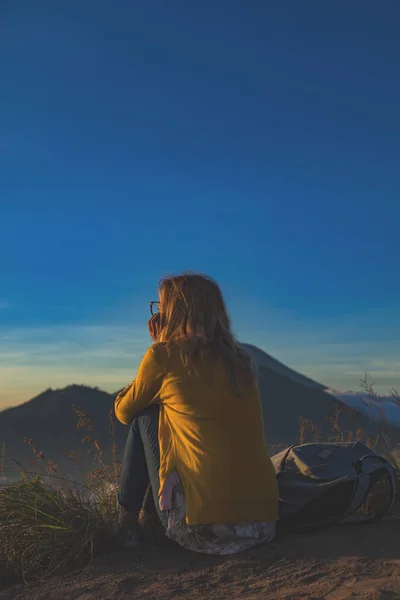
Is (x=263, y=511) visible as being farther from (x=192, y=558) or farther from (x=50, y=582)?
(x=50, y=582)

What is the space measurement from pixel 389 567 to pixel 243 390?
1175 mm

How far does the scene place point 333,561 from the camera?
3430 mm

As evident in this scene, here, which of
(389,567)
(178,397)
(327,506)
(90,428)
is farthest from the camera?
(90,428)

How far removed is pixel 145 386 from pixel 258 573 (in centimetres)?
117

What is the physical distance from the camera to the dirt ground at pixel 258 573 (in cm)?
311

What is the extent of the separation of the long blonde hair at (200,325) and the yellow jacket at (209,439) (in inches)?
2.3

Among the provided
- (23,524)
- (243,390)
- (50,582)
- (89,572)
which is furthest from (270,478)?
(23,524)

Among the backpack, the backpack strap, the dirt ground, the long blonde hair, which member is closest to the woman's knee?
the long blonde hair

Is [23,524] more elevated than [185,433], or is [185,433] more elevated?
[185,433]

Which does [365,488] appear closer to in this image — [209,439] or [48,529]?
[209,439]

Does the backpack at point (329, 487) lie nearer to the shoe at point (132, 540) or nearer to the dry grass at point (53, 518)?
the dry grass at point (53, 518)

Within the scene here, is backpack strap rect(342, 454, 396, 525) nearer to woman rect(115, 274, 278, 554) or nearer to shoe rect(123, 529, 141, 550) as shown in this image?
woman rect(115, 274, 278, 554)

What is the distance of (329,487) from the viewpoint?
4039 millimetres

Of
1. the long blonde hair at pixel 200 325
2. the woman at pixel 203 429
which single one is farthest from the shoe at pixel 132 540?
the long blonde hair at pixel 200 325
